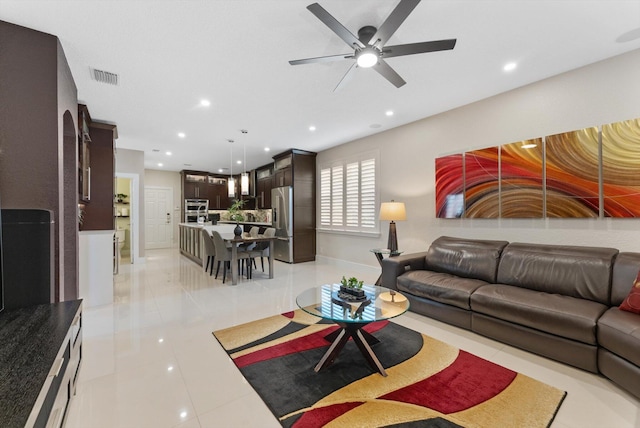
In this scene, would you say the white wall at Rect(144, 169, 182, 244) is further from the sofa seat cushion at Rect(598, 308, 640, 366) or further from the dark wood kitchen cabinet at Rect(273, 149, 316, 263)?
the sofa seat cushion at Rect(598, 308, 640, 366)

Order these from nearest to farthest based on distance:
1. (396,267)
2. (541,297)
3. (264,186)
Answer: (541,297)
(396,267)
(264,186)

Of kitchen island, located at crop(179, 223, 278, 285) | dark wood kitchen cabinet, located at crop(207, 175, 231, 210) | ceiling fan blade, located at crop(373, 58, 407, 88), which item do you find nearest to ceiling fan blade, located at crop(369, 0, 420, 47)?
ceiling fan blade, located at crop(373, 58, 407, 88)

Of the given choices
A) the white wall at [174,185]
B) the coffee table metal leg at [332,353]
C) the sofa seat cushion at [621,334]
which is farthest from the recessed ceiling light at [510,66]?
the white wall at [174,185]

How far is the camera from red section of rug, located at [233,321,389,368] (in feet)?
7.57

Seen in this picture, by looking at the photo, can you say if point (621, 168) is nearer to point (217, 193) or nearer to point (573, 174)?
point (573, 174)

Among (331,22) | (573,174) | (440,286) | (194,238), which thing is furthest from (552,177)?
(194,238)

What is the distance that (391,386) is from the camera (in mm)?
1964

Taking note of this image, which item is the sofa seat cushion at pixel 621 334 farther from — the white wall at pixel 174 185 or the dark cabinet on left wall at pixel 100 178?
the white wall at pixel 174 185

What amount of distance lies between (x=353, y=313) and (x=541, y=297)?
175 cm

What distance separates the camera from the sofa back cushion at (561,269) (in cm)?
248

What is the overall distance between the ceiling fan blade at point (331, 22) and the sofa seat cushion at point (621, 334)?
276 centimetres

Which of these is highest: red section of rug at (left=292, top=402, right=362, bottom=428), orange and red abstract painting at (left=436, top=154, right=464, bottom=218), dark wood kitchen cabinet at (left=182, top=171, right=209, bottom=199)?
dark wood kitchen cabinet at (left=182, top=171, right=209, bottom=199)

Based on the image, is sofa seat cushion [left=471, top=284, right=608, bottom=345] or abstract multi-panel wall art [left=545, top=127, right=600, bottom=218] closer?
sofa seat cushion [left=471, top=284, right=608, bottom=345]

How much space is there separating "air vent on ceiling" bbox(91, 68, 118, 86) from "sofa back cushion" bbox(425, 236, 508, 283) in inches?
176
